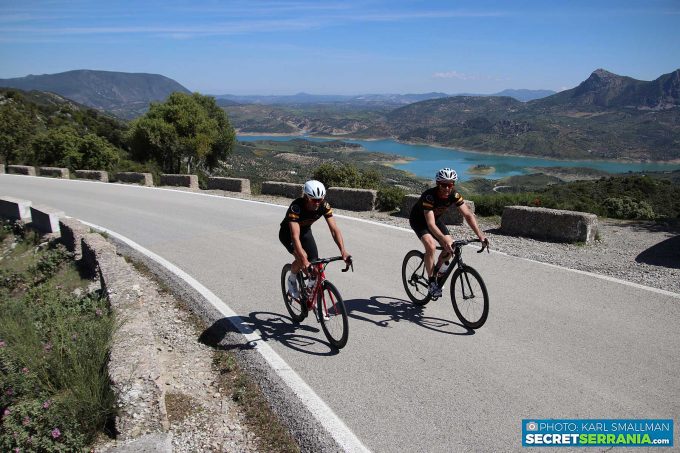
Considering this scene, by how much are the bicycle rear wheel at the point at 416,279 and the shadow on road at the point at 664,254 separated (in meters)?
4.57

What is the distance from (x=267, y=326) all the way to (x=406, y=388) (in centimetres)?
212

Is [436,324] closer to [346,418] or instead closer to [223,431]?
[346,418]

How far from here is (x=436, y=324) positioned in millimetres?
5512

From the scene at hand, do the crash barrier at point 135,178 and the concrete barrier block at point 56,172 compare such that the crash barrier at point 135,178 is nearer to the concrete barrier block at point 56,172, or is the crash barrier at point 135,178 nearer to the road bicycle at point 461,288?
the concrete barrier block at point 56,172

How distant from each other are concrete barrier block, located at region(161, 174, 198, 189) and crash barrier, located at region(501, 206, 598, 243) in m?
12.9

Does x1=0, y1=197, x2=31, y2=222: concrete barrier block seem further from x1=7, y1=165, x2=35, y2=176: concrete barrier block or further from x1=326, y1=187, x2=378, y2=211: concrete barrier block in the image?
x1=7, y1=165, x2=35, y2=176: concrete barrier block

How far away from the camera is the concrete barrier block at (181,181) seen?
18547 mm

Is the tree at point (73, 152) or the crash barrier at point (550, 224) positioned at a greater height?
the tree at point (73, 152)

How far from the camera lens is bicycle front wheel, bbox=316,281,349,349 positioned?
481cm

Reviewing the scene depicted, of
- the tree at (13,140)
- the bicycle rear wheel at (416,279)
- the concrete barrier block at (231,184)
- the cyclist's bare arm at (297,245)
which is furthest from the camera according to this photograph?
the tree at (13,140)

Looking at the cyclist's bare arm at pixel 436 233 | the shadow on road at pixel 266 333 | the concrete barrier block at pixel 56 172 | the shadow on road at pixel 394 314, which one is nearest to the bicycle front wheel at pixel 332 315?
the shadow on road at pixel 266 333

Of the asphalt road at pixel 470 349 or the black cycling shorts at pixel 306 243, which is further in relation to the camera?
the black cycling shorts at pixel 306 243

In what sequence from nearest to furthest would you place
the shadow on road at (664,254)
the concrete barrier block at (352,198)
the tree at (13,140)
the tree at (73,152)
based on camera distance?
the shadow on road at (664,254) → the concrete barrier block at (352,198) → the tree at (73,152) → the tree at (13,140)

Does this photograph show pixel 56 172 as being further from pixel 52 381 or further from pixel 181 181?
pixel 52 381
